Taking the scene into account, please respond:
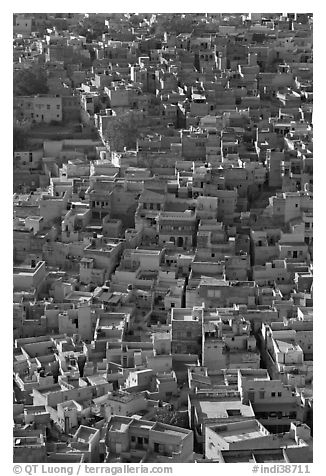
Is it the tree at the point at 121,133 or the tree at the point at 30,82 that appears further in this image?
the tree at the point at 30,82

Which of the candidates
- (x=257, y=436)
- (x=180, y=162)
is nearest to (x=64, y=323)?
(x=257, y=436)

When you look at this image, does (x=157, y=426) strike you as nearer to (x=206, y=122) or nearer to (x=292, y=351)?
(x=292, y=351)

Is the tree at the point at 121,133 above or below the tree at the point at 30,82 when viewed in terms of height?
below

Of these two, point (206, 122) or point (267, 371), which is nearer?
point (267, 371)

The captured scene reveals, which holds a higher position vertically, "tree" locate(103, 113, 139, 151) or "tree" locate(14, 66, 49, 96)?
"tree" locate(14, 66, 49, 96)

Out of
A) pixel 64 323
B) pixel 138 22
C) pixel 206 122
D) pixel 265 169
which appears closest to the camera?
pixel 64 323
